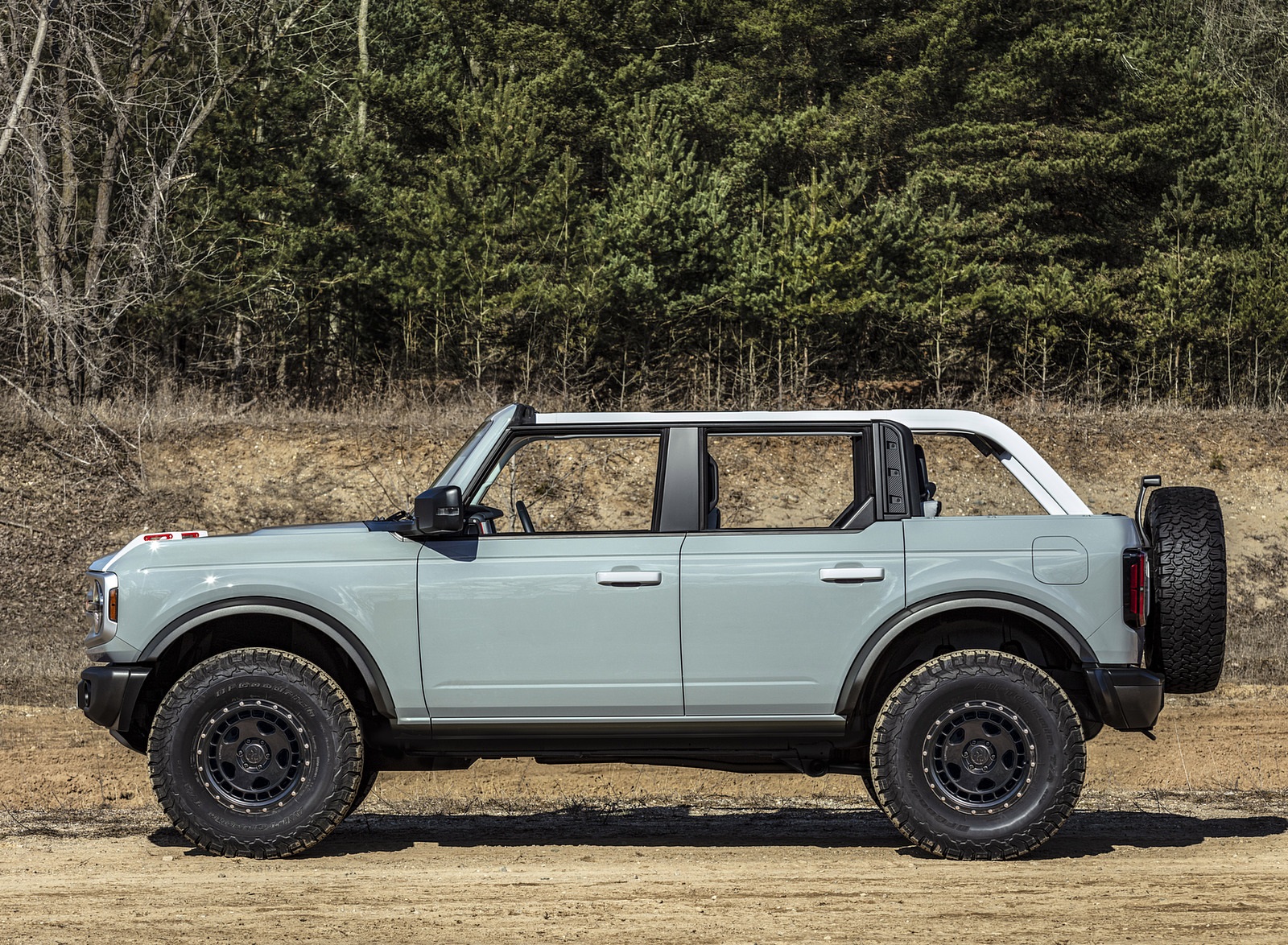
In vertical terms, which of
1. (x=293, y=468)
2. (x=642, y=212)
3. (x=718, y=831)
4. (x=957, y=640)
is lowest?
(x=718, y=831)

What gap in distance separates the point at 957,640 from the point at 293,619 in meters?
3.18

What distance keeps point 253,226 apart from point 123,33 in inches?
162

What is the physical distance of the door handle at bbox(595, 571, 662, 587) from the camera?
640 cm

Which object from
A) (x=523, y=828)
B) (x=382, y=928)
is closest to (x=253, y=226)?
(x=523, y=828)

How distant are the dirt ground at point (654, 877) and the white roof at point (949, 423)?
5.72 ft

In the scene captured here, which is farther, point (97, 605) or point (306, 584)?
point (97, 605)

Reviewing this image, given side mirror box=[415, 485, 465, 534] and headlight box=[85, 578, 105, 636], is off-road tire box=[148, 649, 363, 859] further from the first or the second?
side mirror box=[415, 485, 465, 534]

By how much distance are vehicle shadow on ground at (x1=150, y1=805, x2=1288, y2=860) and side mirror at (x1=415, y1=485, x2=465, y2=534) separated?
5.67 ft

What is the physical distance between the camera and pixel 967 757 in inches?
251

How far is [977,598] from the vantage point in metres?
6.40

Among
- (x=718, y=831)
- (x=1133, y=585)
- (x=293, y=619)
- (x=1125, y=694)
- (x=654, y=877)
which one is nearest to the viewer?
(x=654, y=877)

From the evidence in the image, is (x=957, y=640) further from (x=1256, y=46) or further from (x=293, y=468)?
(x=1256, y=46)

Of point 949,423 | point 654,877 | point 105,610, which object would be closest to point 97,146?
point 105,610

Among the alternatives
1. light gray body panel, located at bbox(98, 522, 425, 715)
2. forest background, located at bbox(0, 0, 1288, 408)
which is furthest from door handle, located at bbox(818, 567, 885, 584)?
forest background, located at bbox(0, 0, 1288, 408)
